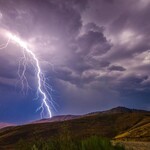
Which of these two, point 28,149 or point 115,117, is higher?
point 115,117

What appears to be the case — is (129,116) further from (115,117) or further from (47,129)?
(47,129)

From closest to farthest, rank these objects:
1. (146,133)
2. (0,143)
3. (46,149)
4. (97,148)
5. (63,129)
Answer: (97,148)
(63,129)
(46,149)
(146,133)
(0,143)

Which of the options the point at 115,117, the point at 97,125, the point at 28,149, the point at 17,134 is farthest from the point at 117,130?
the point at 28,149

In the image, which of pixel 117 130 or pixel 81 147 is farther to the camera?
pixel 117 130

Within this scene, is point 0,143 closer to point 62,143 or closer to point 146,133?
point 146,133

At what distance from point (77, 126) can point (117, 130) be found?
13144mm

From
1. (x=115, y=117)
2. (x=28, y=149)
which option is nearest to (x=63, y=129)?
(x=28, y=149)

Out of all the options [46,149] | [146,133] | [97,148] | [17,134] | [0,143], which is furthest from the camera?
[17,134]

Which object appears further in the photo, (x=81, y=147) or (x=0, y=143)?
(x=0, y=143)

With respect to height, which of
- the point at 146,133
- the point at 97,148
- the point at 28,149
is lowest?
the point at 97,148

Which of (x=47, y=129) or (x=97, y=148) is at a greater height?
(x=47, y=129)

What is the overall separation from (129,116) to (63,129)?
6654 cm

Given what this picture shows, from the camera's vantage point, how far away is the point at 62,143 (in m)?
10.3

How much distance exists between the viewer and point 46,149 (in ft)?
36.3
